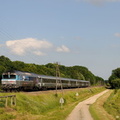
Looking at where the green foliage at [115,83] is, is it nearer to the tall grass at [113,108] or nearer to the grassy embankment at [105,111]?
the tall grass at [113,108]

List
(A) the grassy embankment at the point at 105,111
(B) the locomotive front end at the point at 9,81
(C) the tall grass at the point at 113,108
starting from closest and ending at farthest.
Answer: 1. (A) the grassy embankment at the point at 105,111
2. (C) the tall grass at the point at 113,108
3. (B) the locomotive front end at the point at 9,81

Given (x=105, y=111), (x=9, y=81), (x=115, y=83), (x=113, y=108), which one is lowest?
(x=113, y=108)

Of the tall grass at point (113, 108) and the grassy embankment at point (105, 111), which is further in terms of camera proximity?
the tall grass at point (113, 108)

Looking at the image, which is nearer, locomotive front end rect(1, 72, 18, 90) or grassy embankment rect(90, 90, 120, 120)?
grassy embankment rect(90, 90, 120, 120)

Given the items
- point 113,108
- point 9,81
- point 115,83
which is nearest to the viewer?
point 9,81

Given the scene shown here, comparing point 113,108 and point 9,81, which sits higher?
point 9,81

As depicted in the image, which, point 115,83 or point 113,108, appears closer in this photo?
point 113,108

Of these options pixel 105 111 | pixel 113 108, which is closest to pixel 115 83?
pixel 113 108

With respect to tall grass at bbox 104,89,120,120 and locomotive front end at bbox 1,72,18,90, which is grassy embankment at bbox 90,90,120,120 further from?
locomotive front end at bbox 1,72,18,90

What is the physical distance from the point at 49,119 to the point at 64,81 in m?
63.1

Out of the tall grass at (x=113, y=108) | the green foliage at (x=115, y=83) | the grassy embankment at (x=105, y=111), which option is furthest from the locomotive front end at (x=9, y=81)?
the green foliage at (x=115, y=83)

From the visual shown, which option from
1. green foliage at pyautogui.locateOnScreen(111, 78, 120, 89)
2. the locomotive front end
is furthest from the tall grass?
green foliage at pyautogui.locateOnScreen(111, 78, 120, 89)

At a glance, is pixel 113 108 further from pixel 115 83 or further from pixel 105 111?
pixel 115 83

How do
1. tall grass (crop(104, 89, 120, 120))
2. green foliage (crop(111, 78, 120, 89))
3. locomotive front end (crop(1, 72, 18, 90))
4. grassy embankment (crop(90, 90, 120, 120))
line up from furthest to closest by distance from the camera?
green foliage (crop(111, 78, 120, 89)), locomotive front end (crop(1, 72, 18, 90)), tall grass (crop(104, 89, 120, 120)), grassy embankment (crop(90, 90, 120, 120))
